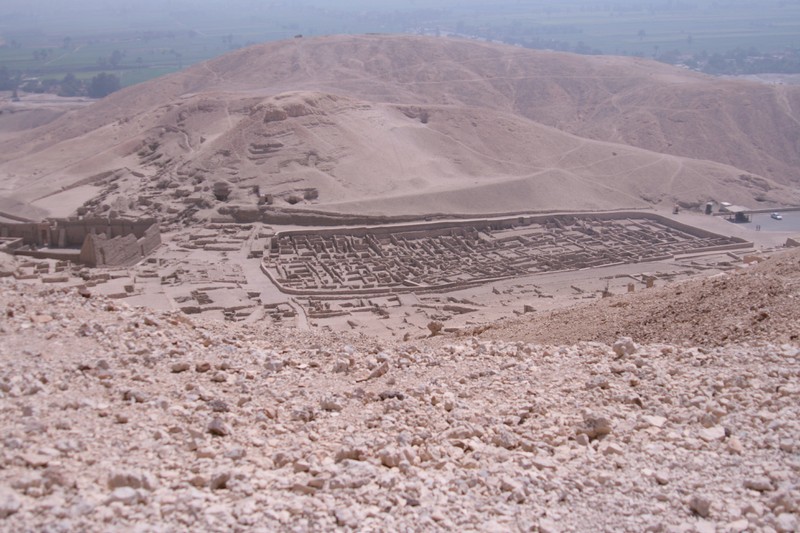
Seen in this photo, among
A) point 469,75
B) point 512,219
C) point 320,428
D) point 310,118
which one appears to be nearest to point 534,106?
point 469,75

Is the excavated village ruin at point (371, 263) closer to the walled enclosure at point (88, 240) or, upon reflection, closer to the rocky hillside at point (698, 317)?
the walled enclosure at point (88, 240)

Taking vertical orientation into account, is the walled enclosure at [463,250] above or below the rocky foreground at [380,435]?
below

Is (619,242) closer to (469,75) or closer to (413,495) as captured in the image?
(413,495)

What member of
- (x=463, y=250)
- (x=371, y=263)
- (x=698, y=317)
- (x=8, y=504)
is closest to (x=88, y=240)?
(x=371, y=263)

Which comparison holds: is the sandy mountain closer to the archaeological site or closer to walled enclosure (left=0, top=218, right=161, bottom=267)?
the archaeological site

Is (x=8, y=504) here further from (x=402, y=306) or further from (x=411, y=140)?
(x=411, y=140)

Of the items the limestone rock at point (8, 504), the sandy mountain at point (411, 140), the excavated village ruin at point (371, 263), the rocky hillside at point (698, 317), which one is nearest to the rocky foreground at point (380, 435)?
the limestone rock at point (8, 504)
